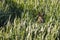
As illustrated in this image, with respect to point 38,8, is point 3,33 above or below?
below

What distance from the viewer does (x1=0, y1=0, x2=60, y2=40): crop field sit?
2.07 m

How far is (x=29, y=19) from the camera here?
2334 mm

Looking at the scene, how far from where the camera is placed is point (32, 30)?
2.09 meters

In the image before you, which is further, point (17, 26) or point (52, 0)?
point (52, 0)

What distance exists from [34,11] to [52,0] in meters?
0.31

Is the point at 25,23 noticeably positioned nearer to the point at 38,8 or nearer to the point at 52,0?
the point at 38,8

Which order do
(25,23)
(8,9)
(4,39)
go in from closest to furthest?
1. (4,39)
2. (25,23)
3. (8,9)

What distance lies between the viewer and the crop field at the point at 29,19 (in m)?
2.07

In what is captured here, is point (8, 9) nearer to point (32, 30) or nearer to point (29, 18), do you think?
point (29, 18)

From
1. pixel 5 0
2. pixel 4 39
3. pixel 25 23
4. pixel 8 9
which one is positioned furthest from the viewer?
pixel 5 0

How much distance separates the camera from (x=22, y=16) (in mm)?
2408

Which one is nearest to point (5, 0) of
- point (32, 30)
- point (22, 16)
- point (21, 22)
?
point (22, 16)

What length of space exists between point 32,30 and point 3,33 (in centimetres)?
29

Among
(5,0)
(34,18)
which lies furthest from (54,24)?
(5,0)
